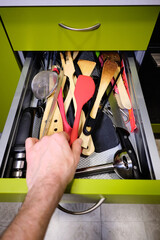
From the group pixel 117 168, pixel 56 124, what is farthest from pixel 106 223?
pixel 56 124

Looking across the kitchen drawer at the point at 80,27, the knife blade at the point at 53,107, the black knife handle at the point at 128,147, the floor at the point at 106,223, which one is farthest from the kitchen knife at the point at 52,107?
the floor at the point at 106,223

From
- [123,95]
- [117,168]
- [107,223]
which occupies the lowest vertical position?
[107,223]

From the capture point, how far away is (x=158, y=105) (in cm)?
89

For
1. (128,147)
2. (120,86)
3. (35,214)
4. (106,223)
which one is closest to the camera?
(35,214)

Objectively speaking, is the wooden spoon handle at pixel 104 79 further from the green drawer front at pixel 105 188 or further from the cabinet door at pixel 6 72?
the cabinet door at pixel 6 72

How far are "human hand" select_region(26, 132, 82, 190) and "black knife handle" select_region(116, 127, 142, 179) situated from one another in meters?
0.18

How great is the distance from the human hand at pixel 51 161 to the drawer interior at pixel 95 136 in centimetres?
10

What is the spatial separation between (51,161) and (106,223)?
70 centimetres

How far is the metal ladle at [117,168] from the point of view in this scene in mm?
502

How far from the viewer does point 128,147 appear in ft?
1.79

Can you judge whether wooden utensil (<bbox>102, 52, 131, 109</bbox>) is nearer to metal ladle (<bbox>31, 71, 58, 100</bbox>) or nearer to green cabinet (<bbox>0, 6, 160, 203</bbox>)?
green cabinet (<bbox>0, 6, 160, 203</bbox>)

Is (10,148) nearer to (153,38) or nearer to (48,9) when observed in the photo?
(48,9)

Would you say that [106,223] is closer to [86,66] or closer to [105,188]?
[105,188]

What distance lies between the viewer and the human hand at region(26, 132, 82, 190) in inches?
14.6
